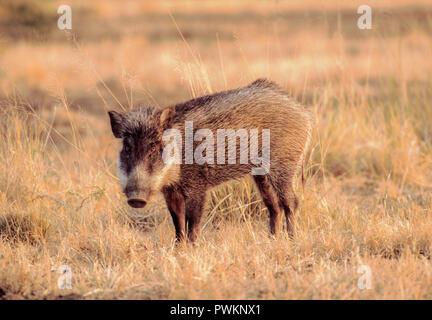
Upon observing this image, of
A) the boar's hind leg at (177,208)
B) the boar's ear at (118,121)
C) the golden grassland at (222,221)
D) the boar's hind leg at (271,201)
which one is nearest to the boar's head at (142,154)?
the boar's ear at (118,121)

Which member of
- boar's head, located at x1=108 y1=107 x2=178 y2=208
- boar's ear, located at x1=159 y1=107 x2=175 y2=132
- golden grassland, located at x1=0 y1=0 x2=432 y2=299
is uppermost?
boar's ear, located at x1=159 y1=107 x2=175 y2=132

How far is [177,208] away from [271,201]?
31.0 inches

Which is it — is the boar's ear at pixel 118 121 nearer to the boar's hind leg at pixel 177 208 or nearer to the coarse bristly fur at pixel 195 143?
the coarse bristly fur at pixel 195 143

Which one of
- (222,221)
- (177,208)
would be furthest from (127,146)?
(222,221)

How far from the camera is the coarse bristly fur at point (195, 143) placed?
15.5ft

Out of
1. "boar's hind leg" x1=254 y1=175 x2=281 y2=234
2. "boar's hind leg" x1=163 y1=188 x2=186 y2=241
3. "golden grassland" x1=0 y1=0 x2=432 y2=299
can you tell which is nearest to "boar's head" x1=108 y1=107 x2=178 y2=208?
"boar's hind leg" x1=163 y1=188 x2=186 y2=241

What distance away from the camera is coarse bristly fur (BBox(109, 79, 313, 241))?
471 cm

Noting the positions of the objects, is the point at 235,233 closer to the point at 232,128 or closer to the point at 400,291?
the point at 232,128

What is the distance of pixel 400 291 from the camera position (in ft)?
12.5

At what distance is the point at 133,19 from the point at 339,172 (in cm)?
1880

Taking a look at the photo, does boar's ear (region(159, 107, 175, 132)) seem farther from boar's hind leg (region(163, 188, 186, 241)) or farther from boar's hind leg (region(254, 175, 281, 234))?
boar's hind leg (region(254, 175, 281, 234))

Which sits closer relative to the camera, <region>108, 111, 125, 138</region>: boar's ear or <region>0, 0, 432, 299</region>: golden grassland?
<region>0, 0, 432, 299</region>: golden grassland
